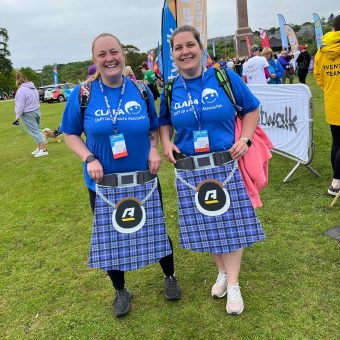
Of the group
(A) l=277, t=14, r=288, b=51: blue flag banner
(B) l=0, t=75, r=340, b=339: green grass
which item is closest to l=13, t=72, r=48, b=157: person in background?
(B) l=0, t=75, r=340, b=339: green grass

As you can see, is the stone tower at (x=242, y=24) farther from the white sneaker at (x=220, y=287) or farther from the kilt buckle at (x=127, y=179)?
the kilt buckle at (x=127, y=179)

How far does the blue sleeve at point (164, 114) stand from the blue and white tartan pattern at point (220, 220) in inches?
15.0

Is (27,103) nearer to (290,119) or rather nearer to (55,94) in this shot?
(290,119)

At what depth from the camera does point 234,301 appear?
2.49 m

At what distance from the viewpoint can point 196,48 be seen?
2.26 m

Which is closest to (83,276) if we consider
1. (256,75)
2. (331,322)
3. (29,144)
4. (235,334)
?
(235,334)

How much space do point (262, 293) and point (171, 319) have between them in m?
0.70

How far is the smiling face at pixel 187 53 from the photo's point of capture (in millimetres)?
2242

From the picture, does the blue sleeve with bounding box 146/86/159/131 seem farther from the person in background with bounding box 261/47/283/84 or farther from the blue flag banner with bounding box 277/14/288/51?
the blue flag banner with bounding box 277/14/288/51

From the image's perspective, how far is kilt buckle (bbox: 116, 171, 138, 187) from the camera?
2352 mm

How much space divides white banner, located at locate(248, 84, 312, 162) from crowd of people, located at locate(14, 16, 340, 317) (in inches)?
94.1

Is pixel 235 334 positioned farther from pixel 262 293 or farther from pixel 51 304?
pixel 51 304

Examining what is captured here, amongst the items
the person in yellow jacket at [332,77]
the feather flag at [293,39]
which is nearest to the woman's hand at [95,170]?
the person in yellow jacket at [332,77]

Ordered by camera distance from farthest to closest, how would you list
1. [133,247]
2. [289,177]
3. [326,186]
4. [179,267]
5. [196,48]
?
[289,177] < [326,186] < [179,267] < [133,247] < [196,48]
